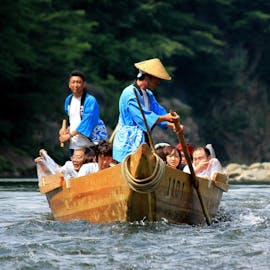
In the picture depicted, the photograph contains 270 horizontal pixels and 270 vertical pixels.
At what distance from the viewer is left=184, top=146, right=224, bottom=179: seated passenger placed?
13406 mm

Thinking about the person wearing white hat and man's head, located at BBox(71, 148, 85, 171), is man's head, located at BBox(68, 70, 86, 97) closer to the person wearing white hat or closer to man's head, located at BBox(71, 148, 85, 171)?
man's head, located at BBox(71, 148, 85, 171)

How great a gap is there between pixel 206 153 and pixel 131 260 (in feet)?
13.8

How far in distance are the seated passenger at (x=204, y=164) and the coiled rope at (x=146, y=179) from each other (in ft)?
7.85

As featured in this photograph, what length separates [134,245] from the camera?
10.3m

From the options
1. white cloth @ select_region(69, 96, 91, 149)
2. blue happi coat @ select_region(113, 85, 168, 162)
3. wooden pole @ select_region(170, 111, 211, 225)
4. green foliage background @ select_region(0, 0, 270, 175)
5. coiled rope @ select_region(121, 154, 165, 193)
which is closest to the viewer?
coiled rope @ select_region(121, 154, 165, 193)

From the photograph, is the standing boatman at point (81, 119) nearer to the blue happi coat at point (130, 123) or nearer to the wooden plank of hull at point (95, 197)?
the blue happi coat at point (130, 123)

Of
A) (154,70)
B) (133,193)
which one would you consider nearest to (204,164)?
(154,70)

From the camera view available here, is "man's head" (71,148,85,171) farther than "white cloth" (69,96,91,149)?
No

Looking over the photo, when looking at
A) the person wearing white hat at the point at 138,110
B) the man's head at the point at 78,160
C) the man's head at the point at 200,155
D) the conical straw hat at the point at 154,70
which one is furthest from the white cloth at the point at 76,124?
the conical straw hat at the point at 154,70

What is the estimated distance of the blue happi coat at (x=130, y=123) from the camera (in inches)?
477

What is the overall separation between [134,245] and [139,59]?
3073 centimetres

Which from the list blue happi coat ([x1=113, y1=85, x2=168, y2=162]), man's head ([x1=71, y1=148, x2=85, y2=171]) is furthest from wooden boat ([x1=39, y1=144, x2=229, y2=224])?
blue happi coat ([x1=113, y1=85, x2=168, y2=162])

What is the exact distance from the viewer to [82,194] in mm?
12031

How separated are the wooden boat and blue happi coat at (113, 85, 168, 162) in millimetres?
656
